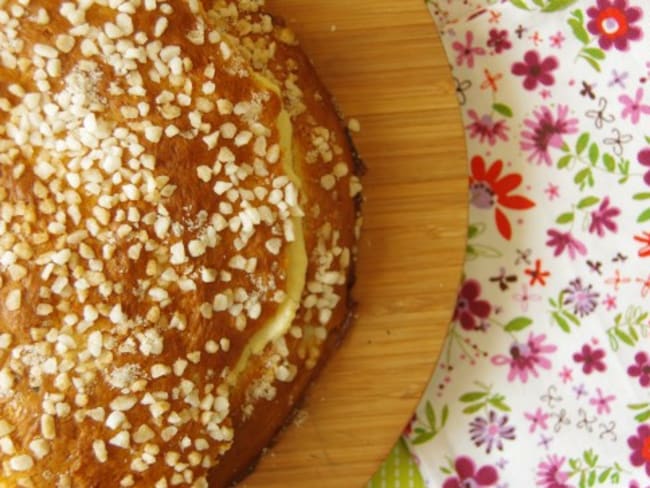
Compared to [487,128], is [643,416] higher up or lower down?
lower down

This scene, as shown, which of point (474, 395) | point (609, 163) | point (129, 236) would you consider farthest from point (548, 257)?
point (129, 236)

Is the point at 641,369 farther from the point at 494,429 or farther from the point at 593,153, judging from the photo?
the point at 593,153

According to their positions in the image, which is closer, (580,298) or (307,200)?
(307,200)

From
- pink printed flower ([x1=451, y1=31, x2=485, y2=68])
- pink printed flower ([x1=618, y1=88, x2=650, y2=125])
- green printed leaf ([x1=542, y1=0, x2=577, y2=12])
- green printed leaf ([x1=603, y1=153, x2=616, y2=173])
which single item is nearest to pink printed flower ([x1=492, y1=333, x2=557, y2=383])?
green printed leaf ([x1=603, y1=153, x2=616, y2=173])

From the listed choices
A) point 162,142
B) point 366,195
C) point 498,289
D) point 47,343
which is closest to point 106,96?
point 162,142

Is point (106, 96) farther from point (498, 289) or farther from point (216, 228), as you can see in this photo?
point (498, 289)

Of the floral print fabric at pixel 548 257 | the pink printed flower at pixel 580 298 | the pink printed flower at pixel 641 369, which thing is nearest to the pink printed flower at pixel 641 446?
the floral print fabric at pixel 548 257
